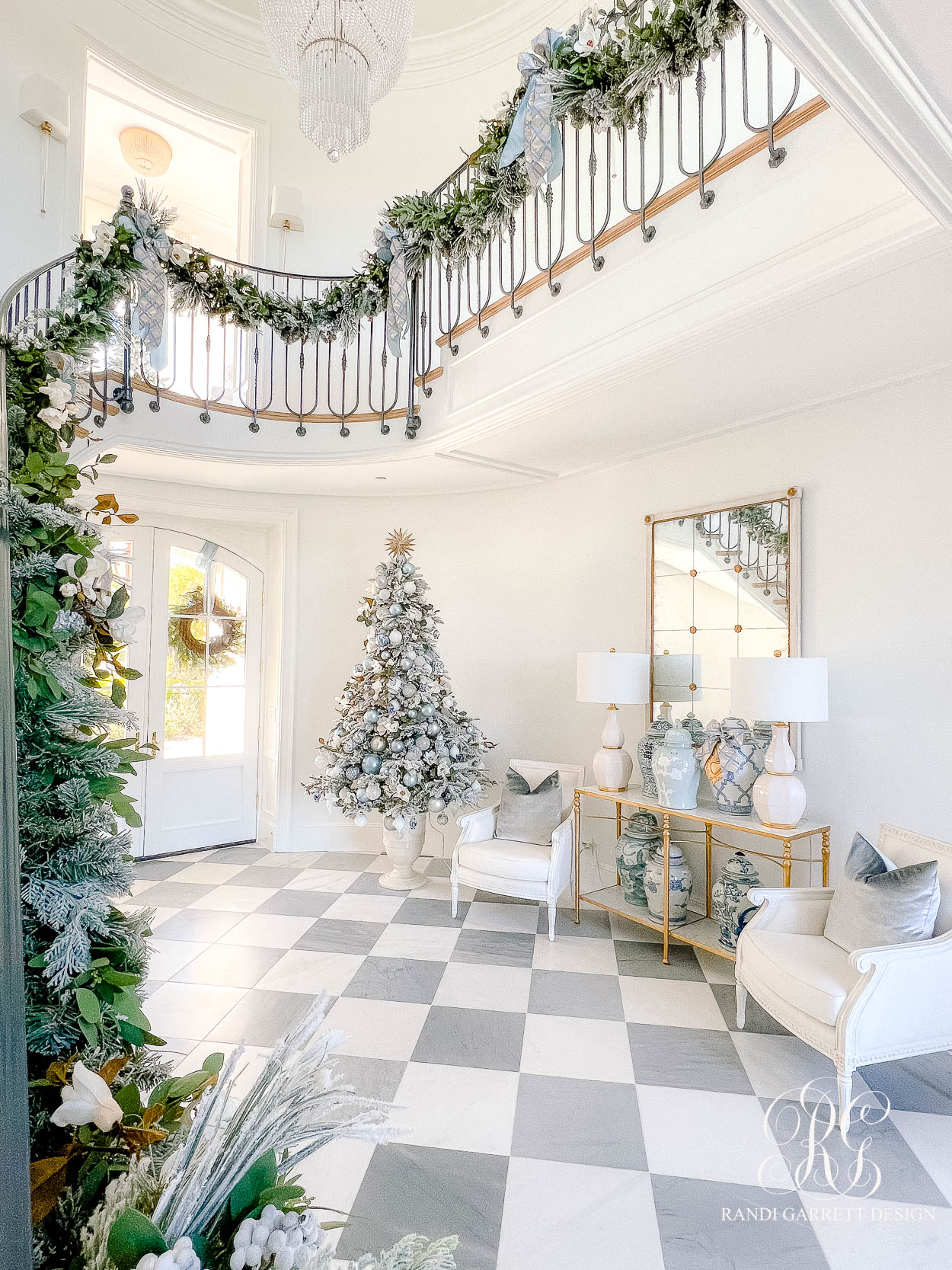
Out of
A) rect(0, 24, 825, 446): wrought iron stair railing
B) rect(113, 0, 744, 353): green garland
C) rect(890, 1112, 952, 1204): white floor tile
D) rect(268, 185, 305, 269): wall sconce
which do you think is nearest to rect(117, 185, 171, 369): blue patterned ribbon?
rect(0, 24, 825, 446): wrought iron stair railing

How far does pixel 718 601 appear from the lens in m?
4.02

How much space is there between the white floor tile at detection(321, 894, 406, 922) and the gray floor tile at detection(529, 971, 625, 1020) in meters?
1.16

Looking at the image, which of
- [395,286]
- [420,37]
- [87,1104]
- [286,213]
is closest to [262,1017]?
[87,1104]

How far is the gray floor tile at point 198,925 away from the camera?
156 inches

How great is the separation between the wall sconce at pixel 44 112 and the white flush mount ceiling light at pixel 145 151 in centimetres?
121

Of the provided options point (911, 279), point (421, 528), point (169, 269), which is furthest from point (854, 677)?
point (169, 269)

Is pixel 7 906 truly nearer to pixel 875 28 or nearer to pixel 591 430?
pixel 875 28

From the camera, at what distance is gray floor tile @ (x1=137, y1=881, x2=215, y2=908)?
4461mm

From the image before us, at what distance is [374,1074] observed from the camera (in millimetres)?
2715

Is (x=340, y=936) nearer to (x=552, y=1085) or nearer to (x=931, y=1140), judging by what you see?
(x=552, y=1085)

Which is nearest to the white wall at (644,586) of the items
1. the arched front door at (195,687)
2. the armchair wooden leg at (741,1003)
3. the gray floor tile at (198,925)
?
the arched front door at (195,687)

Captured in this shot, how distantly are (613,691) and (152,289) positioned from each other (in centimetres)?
301

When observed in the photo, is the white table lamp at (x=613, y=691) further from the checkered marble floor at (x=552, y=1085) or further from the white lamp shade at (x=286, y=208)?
the white lamp shade at (x=286, y=208)

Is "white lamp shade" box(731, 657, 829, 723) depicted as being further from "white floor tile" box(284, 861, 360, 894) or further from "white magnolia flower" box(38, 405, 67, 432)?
"white floor tile" box(284, 861, 360, 894)
